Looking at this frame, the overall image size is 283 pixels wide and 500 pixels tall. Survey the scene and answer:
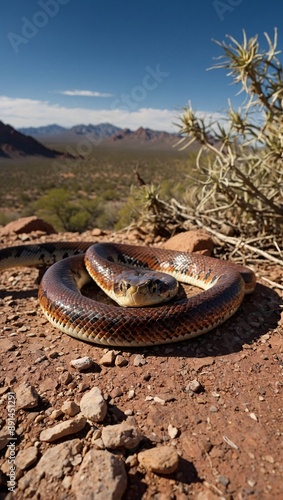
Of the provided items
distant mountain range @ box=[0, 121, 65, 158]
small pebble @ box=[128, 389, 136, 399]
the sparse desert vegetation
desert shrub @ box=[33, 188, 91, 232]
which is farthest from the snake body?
distant mountain range @ box=[0, 121, 65, 158]

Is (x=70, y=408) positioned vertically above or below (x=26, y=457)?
above

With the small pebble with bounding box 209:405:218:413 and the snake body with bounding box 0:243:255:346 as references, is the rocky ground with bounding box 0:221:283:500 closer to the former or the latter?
the small pebble with bounding box 209:405:218:413

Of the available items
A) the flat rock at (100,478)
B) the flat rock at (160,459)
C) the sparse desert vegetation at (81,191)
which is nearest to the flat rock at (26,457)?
the flat rock at (100,478)

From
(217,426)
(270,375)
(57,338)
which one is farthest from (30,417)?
(270,375)

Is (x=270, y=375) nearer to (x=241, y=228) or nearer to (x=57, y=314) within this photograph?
(x=57, y=314)

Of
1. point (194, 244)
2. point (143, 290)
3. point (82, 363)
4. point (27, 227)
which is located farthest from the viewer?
point (27, 227)

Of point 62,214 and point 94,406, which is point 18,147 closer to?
point 62,214

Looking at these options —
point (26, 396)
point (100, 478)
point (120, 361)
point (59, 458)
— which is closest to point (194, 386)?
point (120, 361)
